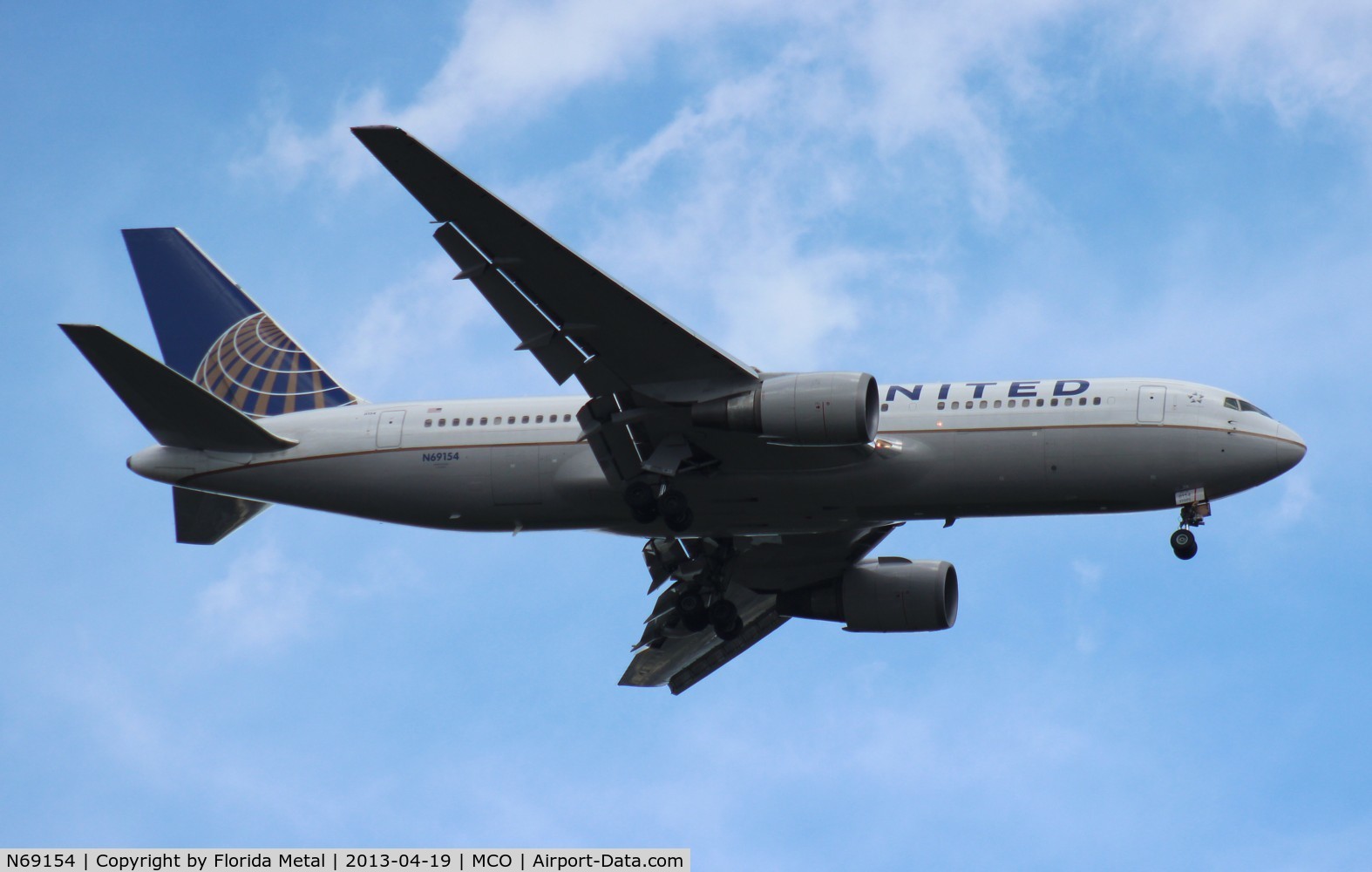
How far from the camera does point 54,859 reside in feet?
98.2

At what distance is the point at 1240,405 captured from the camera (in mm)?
33844

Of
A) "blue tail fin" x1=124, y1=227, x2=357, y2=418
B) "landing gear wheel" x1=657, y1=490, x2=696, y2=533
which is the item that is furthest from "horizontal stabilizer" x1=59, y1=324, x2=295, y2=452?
"landing gear wheel" x1=657, y1=490, x2=696, y2=533

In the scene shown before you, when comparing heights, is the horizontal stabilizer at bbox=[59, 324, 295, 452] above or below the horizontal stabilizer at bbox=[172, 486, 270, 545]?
above

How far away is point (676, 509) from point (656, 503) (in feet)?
1.39

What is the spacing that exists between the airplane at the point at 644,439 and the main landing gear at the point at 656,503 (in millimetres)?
50

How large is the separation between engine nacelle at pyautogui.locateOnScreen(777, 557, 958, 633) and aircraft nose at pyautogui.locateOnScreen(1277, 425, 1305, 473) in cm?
885

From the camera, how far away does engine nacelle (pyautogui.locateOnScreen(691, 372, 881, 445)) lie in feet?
105

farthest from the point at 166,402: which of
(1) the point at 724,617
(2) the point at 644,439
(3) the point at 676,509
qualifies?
(1) the point at 724,617

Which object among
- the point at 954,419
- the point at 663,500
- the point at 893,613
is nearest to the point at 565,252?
the point at 663,500

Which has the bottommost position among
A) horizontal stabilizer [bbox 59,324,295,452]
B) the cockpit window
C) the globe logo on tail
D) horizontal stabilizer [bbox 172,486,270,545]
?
the cockpit window

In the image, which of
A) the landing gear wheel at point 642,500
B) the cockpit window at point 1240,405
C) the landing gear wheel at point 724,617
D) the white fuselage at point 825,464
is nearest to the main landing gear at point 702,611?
the landing gear wheel at point 724,617

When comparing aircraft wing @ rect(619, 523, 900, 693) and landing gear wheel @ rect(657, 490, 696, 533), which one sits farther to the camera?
aircraft wing @ rect(619, 523, 900, 693)

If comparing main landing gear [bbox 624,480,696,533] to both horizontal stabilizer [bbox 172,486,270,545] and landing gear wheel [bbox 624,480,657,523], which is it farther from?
horizontal stabilizer [bbox 172,486,270,545]

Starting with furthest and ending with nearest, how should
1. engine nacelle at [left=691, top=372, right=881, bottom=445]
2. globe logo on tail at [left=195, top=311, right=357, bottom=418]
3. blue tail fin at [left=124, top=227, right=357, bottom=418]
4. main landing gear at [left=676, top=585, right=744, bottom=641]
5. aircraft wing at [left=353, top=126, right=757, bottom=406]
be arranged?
1. blue tail fin at [left=124, top=227, right=357, bottom=418]
2. main landing gear at [left=676, top=585, right=744, bottom=641]
3. globe logo on tail at [left=195, top=311, right=357, bottom=418]
4. engine nacelle at [left=691, top=372, right=881, bottom=445]
5. aircraft wing at [left=353, top=126, right=757, bottom=406]
